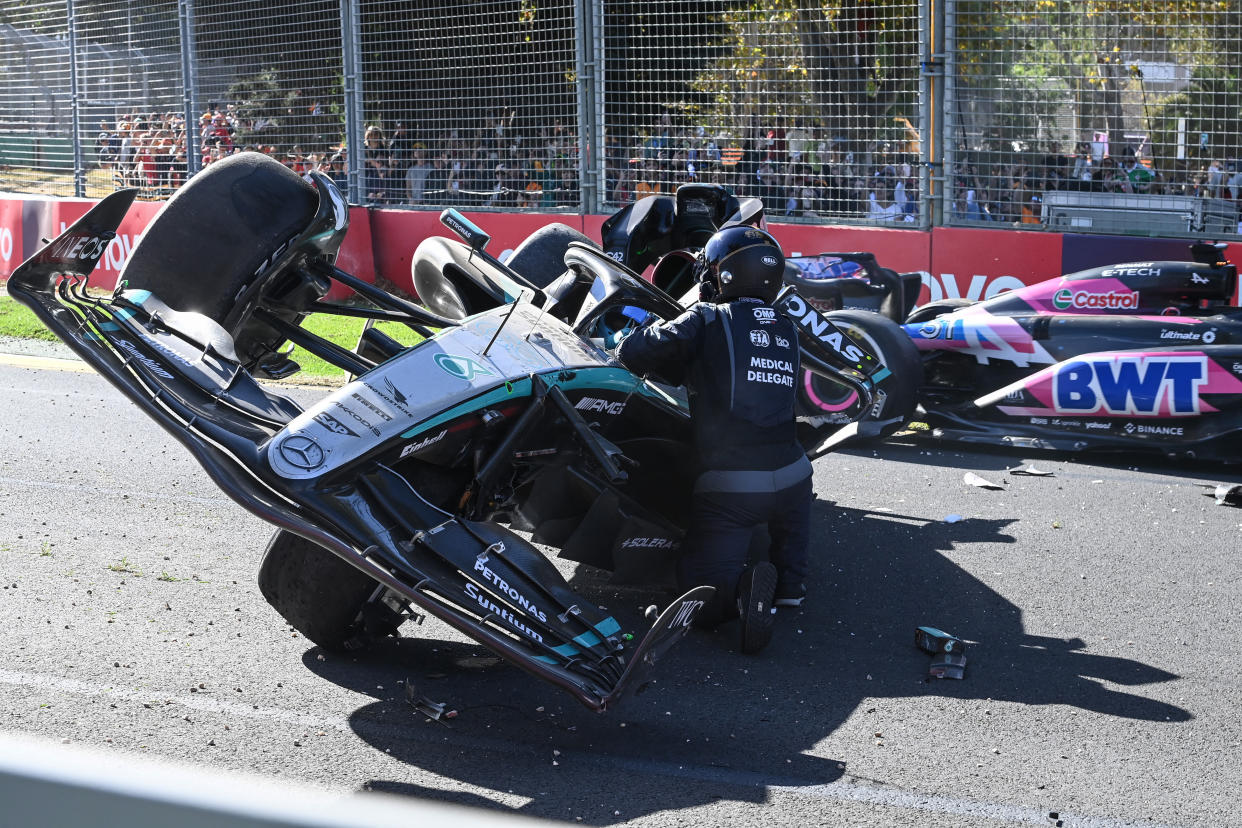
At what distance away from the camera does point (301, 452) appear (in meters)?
3.82

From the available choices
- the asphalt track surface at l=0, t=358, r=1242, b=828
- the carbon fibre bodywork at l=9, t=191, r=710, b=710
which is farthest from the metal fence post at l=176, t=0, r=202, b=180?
the carbon fibre bodywork at l=9, t=191, r=710, b=710

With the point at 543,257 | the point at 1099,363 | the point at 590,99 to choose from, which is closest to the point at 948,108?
the point at 590,99

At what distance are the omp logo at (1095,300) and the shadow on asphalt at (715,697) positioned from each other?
371cm

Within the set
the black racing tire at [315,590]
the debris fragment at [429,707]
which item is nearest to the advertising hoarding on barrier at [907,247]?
the black racing tire at [315,590]

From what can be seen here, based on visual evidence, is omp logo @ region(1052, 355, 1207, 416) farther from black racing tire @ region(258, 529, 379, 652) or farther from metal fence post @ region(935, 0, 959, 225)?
black racing tire @ region(258, 529, 379, 652)

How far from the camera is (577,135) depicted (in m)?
13.5

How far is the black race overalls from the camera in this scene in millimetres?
4875

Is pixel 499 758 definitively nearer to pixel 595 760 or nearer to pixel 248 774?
pixel 595 760

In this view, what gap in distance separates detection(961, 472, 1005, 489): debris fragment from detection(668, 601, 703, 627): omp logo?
3634mm

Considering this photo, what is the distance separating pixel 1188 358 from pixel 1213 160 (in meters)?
3.85

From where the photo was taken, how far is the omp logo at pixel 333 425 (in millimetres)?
3879

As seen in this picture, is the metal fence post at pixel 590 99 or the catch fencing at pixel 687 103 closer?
the catch fencing at pixel 687 103

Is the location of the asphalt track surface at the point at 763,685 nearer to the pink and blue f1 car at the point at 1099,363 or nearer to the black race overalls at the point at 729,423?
the black race overalls at the point at 729,423

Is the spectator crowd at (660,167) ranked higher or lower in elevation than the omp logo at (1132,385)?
higher
